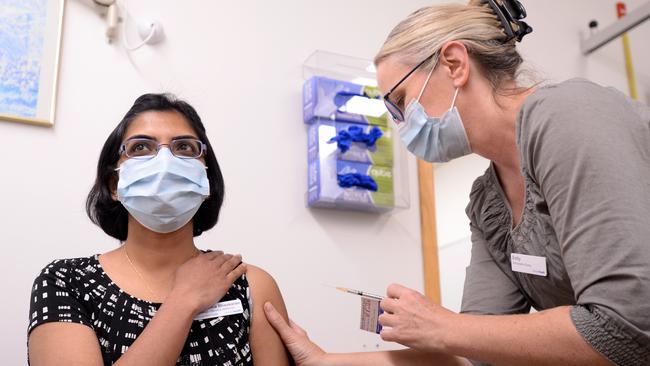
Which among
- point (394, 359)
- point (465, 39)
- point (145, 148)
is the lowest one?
point (394, 359)

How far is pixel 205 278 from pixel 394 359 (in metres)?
0.48

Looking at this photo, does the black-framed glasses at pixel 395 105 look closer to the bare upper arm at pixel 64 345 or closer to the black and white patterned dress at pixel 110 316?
the black and white patterned dress at pixel 110 316

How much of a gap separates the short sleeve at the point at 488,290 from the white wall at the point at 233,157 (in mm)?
715

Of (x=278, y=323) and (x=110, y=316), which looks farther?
(x=278, y=323)

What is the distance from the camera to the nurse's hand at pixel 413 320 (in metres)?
1.27

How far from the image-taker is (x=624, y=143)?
1112 millimetres

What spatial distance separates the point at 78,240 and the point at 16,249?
Answer: 0.17 meters

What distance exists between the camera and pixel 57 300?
1407 millimetres

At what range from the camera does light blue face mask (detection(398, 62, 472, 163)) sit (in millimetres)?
1497

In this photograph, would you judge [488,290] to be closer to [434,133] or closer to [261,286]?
[434,133]

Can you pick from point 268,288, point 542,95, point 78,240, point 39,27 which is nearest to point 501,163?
point 542,95

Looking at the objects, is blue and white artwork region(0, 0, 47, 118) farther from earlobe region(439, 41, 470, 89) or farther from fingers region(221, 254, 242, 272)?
earlobe region(439, 41, 470, 89)

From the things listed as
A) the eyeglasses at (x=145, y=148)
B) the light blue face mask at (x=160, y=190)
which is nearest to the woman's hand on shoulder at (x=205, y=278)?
the light blue face mask at (x=160, y=190)

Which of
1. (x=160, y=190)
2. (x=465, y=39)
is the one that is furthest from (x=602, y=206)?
(x=160, y=190)
